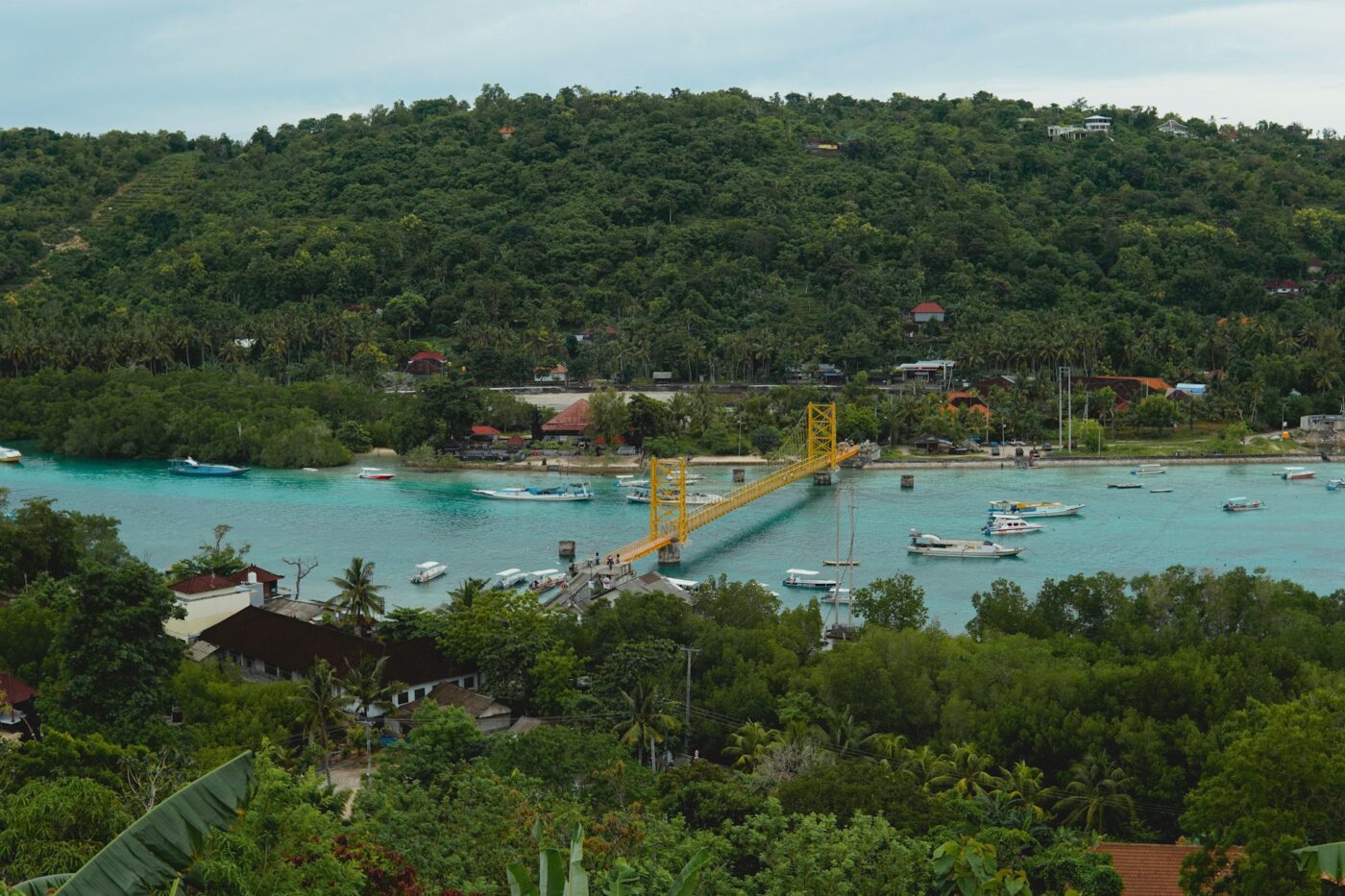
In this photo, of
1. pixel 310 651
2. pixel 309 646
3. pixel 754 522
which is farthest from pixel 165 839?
pixel 754 522

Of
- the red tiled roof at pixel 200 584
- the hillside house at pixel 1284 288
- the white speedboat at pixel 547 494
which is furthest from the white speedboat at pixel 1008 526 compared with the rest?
the hillside house at pixel 1284 288

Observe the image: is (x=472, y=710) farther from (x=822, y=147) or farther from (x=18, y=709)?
(x=822, y=147)

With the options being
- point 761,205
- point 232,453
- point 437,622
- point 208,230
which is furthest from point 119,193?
point 437,622

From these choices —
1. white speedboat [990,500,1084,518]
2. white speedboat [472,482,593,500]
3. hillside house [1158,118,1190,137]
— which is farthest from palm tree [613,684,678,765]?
hillside house [1158,118,1190,137]

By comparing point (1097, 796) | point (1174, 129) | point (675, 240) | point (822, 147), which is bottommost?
point (1097, 796)

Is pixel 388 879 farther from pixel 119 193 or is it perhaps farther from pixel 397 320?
pixel 119 193

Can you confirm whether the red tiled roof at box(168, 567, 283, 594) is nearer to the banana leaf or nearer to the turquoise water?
the turquoise water
